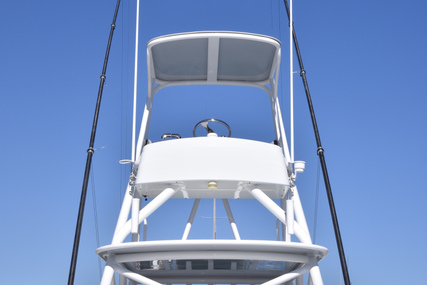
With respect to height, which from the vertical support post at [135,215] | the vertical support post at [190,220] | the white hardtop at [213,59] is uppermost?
the white hardtop at [213,59]

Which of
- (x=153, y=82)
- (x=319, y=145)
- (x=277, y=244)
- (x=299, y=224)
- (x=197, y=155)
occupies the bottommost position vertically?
(x=277, y=244)

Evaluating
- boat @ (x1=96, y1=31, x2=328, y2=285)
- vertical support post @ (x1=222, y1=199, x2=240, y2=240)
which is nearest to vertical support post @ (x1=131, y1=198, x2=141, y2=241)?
boat @ (x1=96, y1=31, x2=328, y2=285)

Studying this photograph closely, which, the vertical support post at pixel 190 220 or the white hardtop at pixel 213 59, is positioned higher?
the white hardtop at pixel 213 59

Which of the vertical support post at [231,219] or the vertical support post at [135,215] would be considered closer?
the vertical support post at [135,215]

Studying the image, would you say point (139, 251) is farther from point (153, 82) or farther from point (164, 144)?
point (153, 82)

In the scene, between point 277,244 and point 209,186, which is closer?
point 277,244

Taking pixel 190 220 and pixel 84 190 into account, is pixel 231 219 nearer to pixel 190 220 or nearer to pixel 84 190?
pixel 190 220

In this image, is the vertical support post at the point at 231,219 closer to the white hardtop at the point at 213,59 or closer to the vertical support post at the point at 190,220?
the vertical support post at the point at 190,220

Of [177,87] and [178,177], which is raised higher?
[177,87]

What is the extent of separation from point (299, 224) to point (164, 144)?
2006 millimetres

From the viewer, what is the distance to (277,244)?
5781 millimetres

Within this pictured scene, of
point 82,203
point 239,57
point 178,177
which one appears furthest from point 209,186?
point 239,57

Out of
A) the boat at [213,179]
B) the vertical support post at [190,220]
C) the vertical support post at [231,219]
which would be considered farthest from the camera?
the vertical support post at [231,219]

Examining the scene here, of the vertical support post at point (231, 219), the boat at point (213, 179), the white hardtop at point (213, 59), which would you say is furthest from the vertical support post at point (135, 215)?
the vertical support post at point (231, 219)
